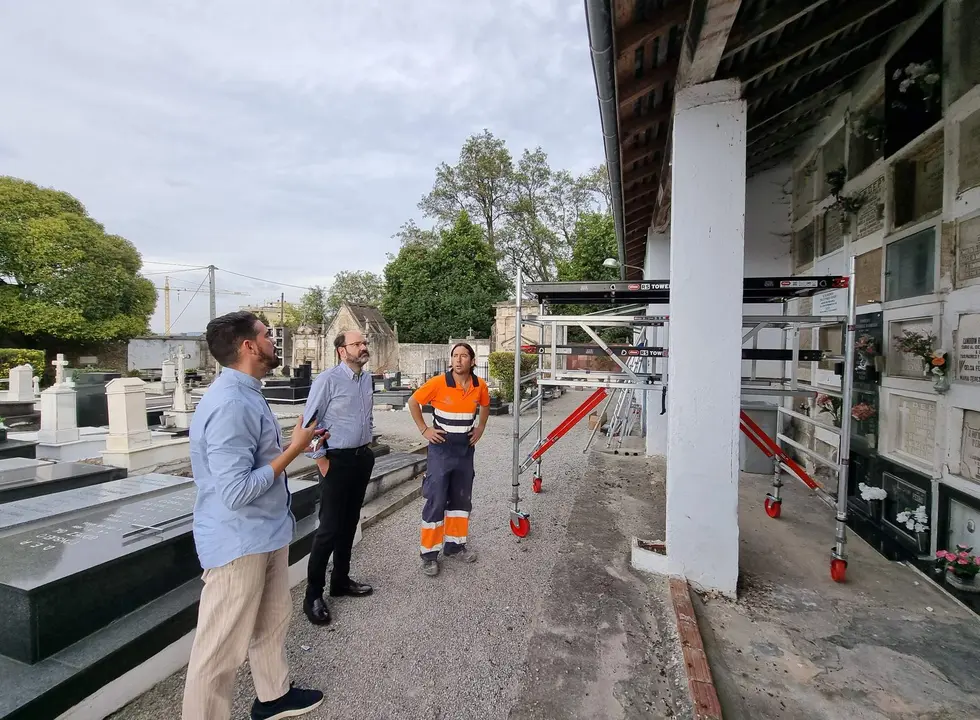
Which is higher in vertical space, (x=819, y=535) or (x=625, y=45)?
(x=625, y=45)

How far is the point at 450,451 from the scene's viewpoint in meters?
3.55

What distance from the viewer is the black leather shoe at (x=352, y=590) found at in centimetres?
309

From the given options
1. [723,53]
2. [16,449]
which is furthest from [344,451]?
[16,449]

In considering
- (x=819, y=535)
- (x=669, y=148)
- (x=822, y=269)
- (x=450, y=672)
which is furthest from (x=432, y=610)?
(x=822, y=269)

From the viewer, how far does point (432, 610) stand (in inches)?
118

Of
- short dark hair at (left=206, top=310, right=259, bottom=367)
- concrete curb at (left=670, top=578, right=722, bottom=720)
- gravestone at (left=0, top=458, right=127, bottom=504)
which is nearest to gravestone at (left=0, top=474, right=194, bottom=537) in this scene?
gravestone at (left=0, top=458, right=127, bottom=504)

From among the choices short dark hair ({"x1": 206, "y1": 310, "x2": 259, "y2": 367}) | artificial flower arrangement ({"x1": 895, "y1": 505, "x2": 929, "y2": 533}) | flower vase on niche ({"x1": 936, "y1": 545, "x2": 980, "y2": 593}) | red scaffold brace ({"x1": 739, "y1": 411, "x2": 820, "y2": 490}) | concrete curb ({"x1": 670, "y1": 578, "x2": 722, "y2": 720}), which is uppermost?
short dark hair ({"x1": 206, "y1": 310, "x2": 259, "y2": 367})

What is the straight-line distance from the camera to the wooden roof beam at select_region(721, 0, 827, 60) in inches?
106

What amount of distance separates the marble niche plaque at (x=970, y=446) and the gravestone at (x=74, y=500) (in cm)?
544

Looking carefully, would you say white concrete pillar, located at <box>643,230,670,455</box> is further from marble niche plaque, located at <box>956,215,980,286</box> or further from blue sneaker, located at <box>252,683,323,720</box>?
blue sneaker, located at <box>252,683,323,720</box>

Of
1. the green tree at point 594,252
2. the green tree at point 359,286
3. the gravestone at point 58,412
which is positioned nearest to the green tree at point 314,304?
the green tree at point 359,286

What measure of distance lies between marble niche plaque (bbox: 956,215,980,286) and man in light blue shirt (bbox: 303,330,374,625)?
3.97 m

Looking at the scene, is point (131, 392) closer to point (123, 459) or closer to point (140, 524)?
point (123, 459)

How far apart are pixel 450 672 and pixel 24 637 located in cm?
A: 182
